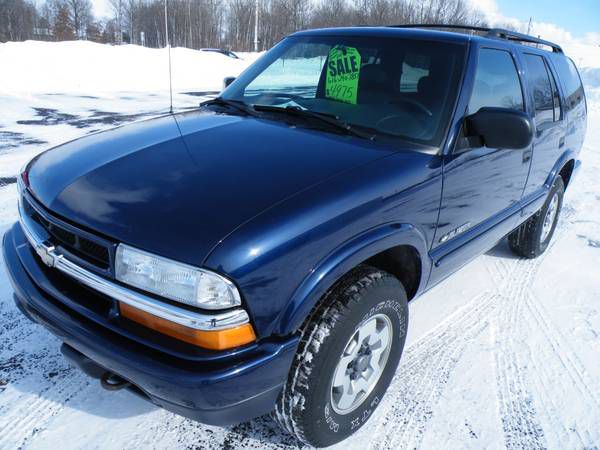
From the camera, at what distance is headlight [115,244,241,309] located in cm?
159

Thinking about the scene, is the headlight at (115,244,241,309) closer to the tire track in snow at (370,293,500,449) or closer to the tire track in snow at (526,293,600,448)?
the tire track in snow at (370,293,500,449)

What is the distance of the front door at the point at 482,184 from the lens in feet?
8.29

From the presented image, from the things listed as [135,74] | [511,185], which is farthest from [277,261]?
[135,74]

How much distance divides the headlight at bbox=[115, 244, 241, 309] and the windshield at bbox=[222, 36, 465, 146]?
1.27m

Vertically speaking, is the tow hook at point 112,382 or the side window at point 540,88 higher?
the side window at point 540,88

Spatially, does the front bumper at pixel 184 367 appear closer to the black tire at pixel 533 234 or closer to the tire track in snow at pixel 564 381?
the tire track in snow at pixel 564 381

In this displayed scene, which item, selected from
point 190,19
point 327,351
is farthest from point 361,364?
point 190,19

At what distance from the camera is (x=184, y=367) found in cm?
163

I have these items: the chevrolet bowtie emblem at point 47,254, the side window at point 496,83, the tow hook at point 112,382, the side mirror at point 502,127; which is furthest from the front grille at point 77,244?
the side window at point 496,83

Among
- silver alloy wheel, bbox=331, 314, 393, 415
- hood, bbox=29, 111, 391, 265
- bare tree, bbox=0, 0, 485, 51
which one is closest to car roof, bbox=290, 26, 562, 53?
hood, bbox=29, 111, 391, 265

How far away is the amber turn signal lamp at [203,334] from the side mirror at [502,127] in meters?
1.61

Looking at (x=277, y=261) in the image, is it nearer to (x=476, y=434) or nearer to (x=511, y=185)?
(x=476, y=434)

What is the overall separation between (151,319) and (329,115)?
1492 millimetres

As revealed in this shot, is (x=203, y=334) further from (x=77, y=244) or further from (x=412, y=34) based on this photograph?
(x=412, y=34)
